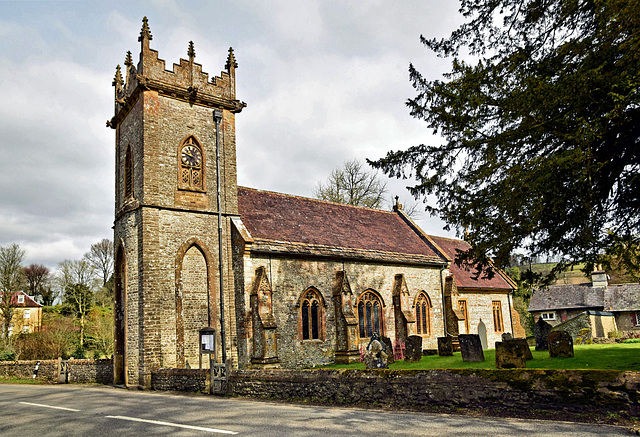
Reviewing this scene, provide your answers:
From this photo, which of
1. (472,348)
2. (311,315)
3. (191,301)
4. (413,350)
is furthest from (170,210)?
(472,348)

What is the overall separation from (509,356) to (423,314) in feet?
44.7

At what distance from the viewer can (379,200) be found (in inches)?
1565

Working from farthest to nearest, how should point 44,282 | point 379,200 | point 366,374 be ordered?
point 44,282 < point 379,200 < point 366,374

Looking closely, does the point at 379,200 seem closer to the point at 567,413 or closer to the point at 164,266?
the point at 164,266

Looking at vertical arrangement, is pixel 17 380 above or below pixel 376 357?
below

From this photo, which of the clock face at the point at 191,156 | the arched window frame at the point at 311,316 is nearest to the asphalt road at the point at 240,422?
the arched window frame at the point at 311,316

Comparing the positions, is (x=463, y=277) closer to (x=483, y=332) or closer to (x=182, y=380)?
(x=483, y=332)

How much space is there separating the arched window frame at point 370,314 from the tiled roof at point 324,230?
6.59ft

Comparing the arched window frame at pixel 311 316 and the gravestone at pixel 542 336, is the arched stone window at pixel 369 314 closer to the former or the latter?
the arched window frame at pixel 311 316

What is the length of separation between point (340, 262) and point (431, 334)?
768cm

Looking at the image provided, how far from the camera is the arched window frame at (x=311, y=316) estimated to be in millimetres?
21062

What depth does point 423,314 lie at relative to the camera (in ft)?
87.5

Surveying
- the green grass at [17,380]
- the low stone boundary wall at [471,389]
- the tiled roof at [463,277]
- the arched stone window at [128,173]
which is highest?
the arched stone window at [128,173]

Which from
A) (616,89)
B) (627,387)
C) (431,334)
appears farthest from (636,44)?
(431,334)
